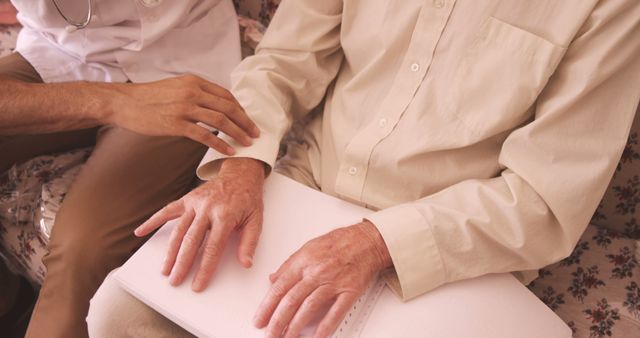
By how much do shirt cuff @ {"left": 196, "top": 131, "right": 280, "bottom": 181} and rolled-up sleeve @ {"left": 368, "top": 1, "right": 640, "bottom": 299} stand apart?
23cm

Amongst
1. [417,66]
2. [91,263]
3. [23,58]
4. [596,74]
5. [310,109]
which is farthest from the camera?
[23,58]

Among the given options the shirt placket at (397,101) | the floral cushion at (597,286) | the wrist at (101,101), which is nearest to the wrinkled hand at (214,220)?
the shirt placket at (397,101)

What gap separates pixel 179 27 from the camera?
1.20 meters

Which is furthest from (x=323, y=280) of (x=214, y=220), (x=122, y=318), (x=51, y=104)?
(x=51, y=104)

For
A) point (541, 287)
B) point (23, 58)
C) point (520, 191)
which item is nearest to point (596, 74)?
Result: point (520, 191)

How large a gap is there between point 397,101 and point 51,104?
26.5 inches

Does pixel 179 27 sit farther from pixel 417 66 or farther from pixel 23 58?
pixel 417 66

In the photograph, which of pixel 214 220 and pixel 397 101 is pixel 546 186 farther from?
pixel 214 220

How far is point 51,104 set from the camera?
956 mm

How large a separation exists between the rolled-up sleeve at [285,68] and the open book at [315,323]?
0.21 m

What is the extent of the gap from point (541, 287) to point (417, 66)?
55 cm

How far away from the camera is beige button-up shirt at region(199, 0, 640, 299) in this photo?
2.29 ft

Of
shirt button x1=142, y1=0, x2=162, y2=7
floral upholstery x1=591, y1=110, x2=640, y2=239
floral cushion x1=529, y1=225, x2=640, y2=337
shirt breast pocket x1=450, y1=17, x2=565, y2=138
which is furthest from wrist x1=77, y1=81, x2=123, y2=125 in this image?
floral upholstery x1=591, y1=110, x2=640, y2=239

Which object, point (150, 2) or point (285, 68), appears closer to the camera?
point (285, 68)
